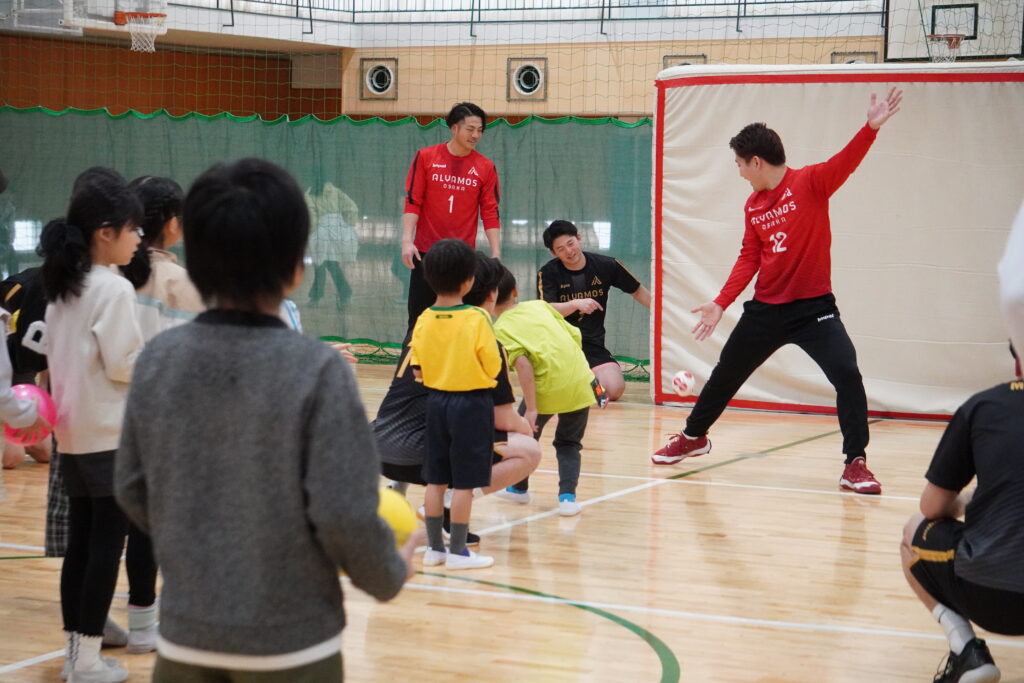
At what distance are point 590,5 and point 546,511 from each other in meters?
10.3

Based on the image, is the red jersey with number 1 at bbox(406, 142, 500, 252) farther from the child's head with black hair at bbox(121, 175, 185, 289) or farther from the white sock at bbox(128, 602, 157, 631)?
the white sock at bbox(128, 602, 157, 631)

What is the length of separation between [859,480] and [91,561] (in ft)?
12.5

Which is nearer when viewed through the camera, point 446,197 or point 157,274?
point 157,274

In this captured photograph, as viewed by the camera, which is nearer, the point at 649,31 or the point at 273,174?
the point at 273,174

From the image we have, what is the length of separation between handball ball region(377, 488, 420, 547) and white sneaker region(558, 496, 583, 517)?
3.30m

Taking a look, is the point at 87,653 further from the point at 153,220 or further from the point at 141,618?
the point at 153,220

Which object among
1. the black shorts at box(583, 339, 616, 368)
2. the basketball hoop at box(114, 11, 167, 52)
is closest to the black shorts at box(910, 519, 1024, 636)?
the black shorts at box(583, 339, 616, 368)

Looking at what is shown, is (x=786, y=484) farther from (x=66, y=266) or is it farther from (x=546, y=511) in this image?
(x=66, y=266)

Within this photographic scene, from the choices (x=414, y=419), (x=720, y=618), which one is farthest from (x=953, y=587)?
(x=414, y=419)

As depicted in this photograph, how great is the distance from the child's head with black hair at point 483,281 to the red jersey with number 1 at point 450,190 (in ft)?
7.51

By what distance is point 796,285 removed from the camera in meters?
5.82

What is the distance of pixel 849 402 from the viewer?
5766 millimetres

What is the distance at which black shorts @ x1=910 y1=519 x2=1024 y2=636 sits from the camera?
2.74 m

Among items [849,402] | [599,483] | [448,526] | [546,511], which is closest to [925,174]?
[849,402]
